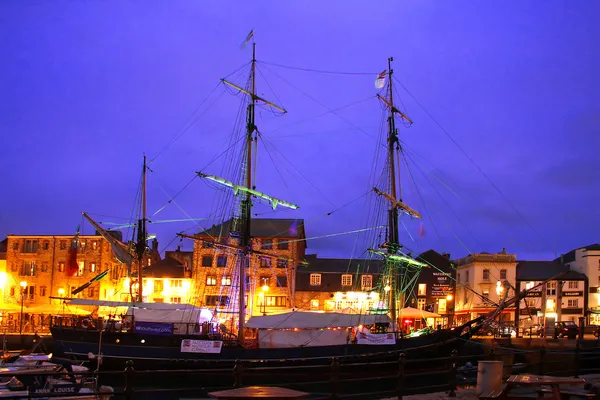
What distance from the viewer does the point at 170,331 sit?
3825cm

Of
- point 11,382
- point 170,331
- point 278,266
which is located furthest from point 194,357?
point 278,266

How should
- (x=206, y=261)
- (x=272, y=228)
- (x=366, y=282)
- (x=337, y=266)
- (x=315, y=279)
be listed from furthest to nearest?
(x=272, y=228), (x=337, y=266), (x=206, y=261), (x=315, y=279), (x=366, y=282)

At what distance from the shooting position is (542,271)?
240ft

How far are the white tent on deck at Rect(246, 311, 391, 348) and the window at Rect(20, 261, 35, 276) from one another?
41.1 meters

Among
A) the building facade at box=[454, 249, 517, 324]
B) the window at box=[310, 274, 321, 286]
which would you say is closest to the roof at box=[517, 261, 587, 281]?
the building facade at box=[454, 249, 517, 324]

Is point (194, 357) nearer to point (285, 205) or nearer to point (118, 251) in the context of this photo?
point (285, 205)

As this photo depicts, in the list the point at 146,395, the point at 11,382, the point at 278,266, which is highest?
the point at 278,266

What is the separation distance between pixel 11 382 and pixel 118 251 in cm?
3462

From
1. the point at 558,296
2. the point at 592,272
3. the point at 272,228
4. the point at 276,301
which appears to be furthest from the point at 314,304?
the point at 592,272

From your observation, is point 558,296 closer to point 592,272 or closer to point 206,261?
point 592,272

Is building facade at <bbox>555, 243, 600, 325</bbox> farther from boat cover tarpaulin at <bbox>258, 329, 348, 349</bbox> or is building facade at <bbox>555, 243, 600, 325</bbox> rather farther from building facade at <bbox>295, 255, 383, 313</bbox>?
boat cover tarpaulin at <bbox>258, 329, 348, 349</bbox>

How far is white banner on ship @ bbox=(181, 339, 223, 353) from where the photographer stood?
120ft

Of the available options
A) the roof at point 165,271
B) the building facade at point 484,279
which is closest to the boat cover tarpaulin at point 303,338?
the roof at point 165,271

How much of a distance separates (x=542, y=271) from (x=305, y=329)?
4494 centimetres
